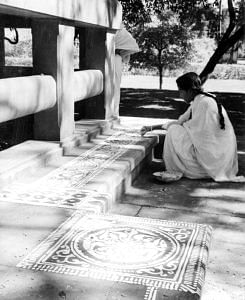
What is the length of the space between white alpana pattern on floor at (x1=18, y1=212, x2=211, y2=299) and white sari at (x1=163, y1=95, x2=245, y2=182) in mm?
2036

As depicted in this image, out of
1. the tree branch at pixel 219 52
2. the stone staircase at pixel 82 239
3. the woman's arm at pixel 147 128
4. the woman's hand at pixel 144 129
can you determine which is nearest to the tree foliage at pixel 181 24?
the tree branch at pixel 219 52

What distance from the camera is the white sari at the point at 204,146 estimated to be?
17.3 feet

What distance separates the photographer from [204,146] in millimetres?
5281

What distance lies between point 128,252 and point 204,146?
268cm

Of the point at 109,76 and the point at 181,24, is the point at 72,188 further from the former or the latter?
the point at 181,24

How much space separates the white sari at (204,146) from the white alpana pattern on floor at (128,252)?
2.04m

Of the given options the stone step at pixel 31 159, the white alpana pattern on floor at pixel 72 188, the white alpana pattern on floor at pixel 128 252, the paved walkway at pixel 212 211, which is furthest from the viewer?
the stone step at pixel 31 159

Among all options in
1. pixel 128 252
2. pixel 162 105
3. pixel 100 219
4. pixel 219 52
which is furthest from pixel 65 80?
pixel 219 52

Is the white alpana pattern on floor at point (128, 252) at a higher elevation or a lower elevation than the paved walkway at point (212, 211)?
higher

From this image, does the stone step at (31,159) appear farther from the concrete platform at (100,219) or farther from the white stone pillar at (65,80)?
the white stone pillar at (65,80)

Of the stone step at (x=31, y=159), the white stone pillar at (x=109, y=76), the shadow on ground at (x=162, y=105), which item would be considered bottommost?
the shadow on ground at (x=162, y=105)

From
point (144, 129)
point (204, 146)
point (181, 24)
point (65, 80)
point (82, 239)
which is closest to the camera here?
point (82, 239)

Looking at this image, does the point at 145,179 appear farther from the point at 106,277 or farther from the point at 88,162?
the point at 106,277

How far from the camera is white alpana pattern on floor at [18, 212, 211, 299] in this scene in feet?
8.23
